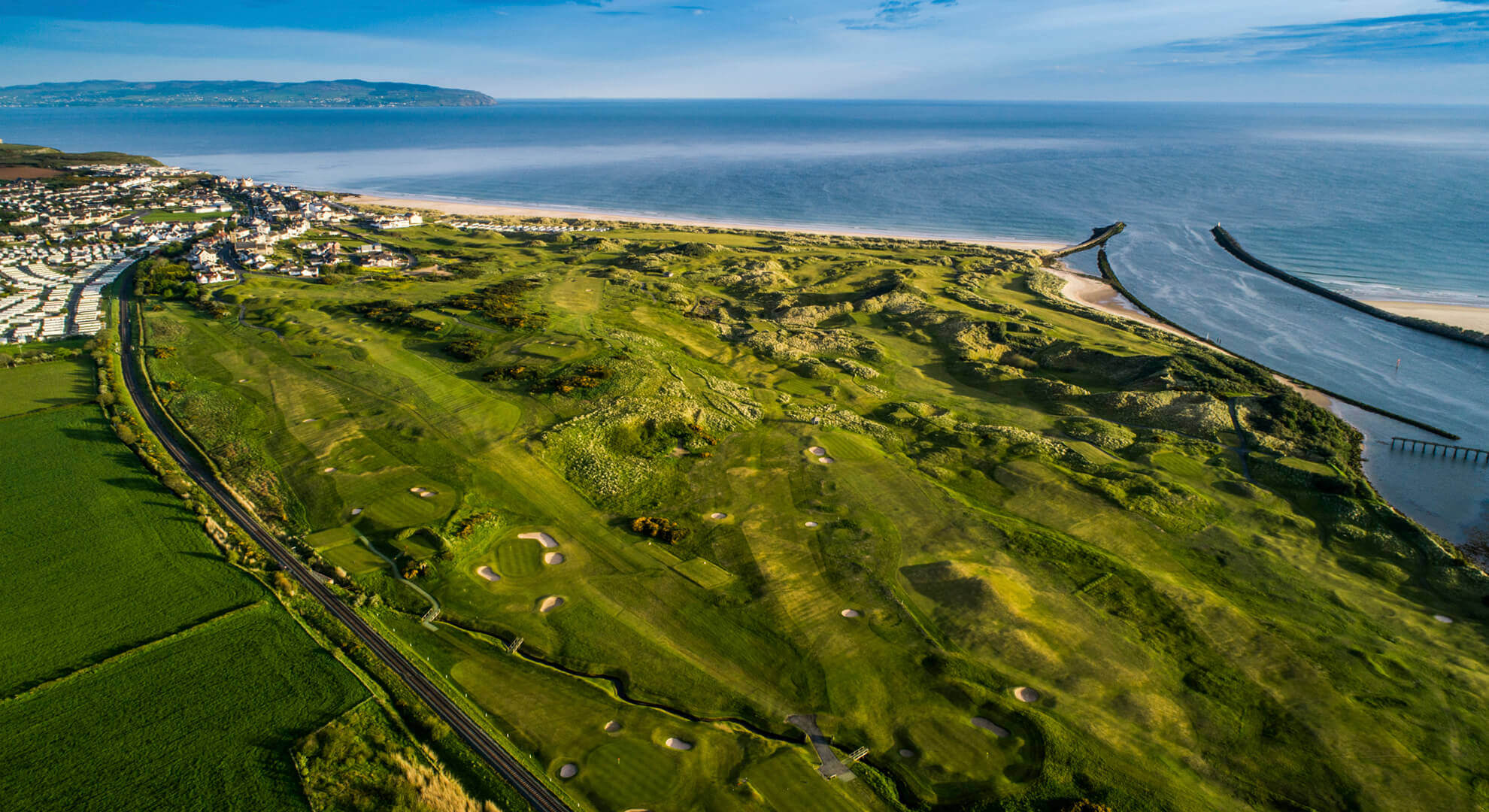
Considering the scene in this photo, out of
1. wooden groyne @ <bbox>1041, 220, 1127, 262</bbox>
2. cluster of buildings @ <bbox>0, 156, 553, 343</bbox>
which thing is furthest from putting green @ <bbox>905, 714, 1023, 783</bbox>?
wooden groyne @ <bbox>1041, 220, 1127, 262</bbox>

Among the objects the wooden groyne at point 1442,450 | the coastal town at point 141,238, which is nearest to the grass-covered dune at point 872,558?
the wooden groyne at point 1442,450

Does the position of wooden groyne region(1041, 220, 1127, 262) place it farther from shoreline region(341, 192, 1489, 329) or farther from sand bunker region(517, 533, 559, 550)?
sand bunker region(517, 533, 559, 550)

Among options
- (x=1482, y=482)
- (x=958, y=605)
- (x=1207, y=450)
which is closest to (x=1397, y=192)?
(x=1482, y=482)

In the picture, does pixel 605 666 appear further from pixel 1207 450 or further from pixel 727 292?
pixel 727 292

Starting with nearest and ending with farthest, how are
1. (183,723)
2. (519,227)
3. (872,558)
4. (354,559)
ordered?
(183,723), (354,559), (872,558), (519,227)

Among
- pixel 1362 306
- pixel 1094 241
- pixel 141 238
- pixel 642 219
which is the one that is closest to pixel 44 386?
pixel 141 238

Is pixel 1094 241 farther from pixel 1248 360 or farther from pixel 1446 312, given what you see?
pixel 1248 360
